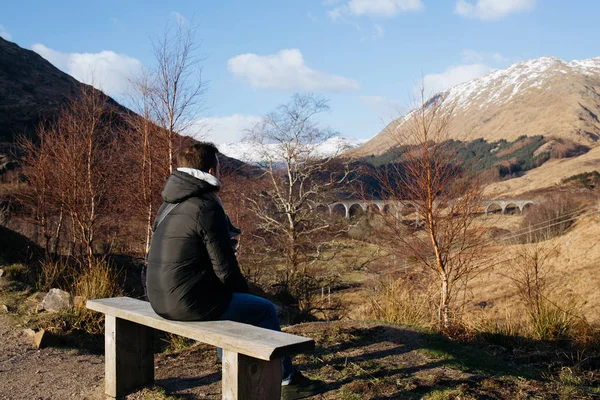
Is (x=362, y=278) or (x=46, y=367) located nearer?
(x=46, y=367)

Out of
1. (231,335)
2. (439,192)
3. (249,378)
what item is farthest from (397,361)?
(439,192)

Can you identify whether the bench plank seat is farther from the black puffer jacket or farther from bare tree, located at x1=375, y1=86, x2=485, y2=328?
bare tree, located at x1=375, y1=86, x2=485, y2=328

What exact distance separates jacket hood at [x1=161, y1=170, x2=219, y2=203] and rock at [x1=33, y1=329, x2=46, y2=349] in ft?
10.8

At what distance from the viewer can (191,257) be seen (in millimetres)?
3256

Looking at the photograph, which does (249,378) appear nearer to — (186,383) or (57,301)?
(186,383)

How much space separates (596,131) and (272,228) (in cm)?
16259

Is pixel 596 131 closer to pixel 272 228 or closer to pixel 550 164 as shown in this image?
pixel 550 164

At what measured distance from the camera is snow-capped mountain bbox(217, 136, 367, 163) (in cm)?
2708

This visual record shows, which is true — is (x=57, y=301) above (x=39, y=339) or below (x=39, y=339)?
above

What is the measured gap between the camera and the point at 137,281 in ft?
50.8

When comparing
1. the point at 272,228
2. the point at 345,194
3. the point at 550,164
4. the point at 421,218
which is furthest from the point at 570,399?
the point at 550,164

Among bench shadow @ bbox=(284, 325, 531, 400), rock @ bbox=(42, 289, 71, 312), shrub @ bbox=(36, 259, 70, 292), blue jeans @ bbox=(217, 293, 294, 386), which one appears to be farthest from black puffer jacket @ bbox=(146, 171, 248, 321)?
shrub @ bbox=(36, 259, 70, 292)

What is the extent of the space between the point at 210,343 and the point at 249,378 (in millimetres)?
306

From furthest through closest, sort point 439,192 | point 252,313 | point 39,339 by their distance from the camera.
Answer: point 439,192 → point 39,339 → point 252,313
